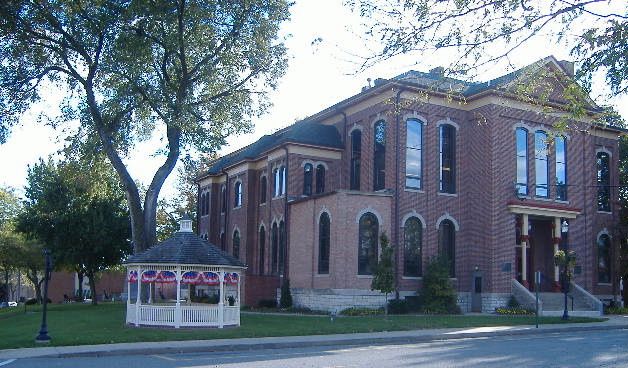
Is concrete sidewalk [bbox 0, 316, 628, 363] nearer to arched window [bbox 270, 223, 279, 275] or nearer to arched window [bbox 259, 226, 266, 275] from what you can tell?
arched window [bbox 270, 223, 279, 275]

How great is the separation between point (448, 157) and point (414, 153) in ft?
7.02

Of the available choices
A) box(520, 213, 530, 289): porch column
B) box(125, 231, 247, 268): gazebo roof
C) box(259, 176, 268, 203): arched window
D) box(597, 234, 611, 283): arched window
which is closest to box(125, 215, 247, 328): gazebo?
box(125, 231, 247, 268): gazebo roof

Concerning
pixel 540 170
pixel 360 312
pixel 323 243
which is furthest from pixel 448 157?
pixel 360 312

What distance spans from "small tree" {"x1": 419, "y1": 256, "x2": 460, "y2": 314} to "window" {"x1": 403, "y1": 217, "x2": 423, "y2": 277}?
3.18 ft

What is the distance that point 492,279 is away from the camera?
32.1 meters

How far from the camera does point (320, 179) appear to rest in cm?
3784

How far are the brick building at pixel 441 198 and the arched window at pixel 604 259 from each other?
0.08 meters

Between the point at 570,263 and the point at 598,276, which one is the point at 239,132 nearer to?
the point at 570,263

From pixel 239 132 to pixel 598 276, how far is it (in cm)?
2086

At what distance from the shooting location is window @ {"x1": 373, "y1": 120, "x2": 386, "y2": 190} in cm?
3391

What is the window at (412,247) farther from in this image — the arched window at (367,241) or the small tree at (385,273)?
the small tree at (385,273)

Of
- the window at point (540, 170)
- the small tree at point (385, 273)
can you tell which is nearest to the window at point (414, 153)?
the window at point (540, 170)

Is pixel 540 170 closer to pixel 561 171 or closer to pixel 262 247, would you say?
pixel 561 171

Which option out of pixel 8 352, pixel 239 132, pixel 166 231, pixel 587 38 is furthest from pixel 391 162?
pixel 166 231
